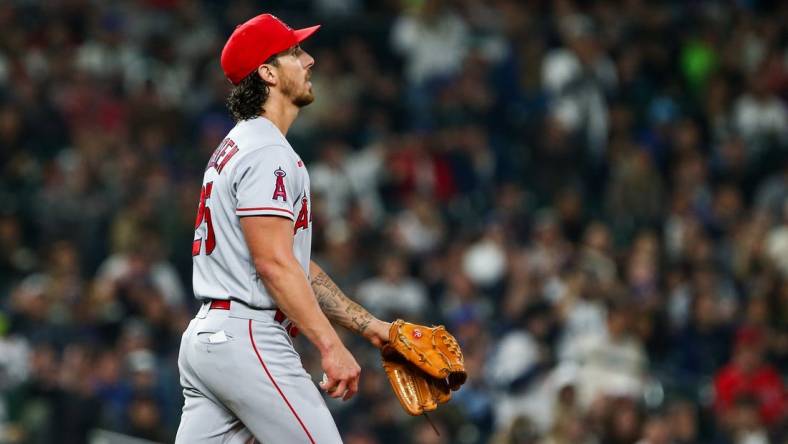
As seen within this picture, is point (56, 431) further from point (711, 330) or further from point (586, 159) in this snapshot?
point (586, 159)

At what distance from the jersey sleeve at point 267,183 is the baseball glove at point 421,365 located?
2.18 feet

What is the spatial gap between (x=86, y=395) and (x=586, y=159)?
5.88m

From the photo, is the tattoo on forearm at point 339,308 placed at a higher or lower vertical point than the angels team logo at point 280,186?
lower

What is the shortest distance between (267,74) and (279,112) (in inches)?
5.3

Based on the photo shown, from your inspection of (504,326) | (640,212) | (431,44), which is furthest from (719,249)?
(431,44)

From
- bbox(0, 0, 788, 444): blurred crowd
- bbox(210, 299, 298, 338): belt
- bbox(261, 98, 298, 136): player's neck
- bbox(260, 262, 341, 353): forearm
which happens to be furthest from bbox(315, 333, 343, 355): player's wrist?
bbox(0, 0, 788, 444): blurred crowd

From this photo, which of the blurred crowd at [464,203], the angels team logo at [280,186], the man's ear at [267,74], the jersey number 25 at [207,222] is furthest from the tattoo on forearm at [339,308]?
the blurred crowd at [464,203]

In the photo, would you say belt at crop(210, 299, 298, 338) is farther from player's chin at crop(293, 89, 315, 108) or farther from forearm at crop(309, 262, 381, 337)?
player's chin at crop(293, 89, 315, 108)

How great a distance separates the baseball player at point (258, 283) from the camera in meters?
4.07

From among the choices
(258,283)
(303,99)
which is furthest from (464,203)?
(258,283)

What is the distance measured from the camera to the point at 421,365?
14.7 ft

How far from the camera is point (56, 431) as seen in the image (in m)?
9.24

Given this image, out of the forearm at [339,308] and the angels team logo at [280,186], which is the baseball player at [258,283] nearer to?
the angels team logo at [280,186]

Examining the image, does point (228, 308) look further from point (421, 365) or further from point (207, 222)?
point (421, 365)
